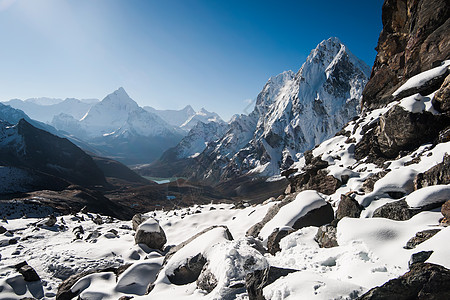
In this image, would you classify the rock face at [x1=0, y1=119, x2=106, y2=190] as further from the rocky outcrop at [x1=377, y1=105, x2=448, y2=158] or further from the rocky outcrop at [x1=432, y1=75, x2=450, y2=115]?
the rocky outcrop at [x1=432, y1=75, x2=450, y2=115]

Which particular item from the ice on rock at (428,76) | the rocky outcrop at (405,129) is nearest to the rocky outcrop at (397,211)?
the rocky outcrop at (405,129)

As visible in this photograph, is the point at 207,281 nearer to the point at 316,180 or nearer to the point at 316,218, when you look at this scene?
the point at 316,218

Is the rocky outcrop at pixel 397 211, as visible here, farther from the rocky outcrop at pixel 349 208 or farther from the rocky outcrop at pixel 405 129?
the rocky outcrop at pixel 405 129

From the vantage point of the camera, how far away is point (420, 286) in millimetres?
4410

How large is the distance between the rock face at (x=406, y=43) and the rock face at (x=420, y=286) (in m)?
19.0

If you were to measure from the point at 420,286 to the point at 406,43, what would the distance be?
27.5 meters

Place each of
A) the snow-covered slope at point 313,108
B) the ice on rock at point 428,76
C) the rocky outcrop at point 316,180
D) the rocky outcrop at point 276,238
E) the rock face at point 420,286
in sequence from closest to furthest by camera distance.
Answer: the rock face at point 420,286 < the rocky outcrop at point 276,238 < the ice on rock at point 428,76 < the rocky outcrop at point 316,180 < the snow-covered slope at point 313,108

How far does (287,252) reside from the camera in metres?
9.13

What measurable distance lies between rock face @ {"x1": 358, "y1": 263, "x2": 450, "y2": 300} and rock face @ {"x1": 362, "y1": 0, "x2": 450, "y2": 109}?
62.4 ft

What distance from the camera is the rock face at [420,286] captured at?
166 inches

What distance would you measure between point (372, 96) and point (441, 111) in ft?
38.9

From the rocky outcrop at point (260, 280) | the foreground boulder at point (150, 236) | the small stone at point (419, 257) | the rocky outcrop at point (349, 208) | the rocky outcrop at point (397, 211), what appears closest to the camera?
the small stone at point (419, 257)

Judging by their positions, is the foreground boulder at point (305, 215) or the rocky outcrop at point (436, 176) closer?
the rocky outcrop at point (436, 176)

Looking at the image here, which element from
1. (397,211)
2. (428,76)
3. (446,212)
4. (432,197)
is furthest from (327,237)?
(428,76)
